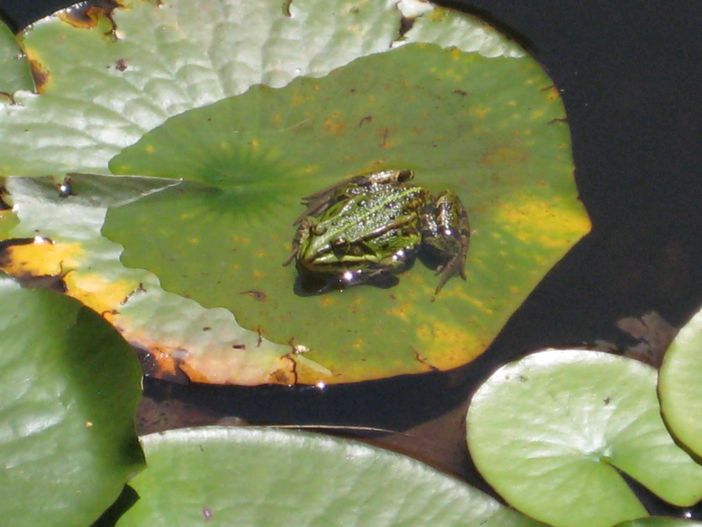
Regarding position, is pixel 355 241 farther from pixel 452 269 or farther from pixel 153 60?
pixel 153 60

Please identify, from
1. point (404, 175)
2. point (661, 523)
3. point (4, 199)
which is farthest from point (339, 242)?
point (661, 523)

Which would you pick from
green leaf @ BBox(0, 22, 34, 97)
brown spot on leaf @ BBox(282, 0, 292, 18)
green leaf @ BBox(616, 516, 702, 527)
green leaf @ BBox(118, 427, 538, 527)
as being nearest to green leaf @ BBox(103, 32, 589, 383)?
brown spot on leaf @ BBox(282, 0, 292, 18)

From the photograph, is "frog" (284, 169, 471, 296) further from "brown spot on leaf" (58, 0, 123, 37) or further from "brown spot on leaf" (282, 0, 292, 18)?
"brown spot on leaf" (58, 0, 123, 37)

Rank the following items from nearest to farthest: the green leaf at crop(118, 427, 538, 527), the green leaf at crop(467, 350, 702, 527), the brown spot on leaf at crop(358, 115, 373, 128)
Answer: the green leaf at crop(118, 427, 538, 527) → the green leaf at crop(467, 350, 702, 527) → the brown spot on leaf at crop(358, 115, 373, 128)

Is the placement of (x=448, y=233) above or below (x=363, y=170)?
below

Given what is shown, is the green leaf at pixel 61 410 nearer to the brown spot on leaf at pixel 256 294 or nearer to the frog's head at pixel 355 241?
the brown spot on leaf at pixel 256 294

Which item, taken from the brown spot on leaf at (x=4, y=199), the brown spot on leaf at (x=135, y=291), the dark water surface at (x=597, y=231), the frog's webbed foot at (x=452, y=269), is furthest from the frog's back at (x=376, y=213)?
the brown spot on leaf at (x=4, y=199)

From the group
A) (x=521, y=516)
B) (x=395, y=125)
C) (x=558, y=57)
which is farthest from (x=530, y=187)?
(x=521, y=516)
